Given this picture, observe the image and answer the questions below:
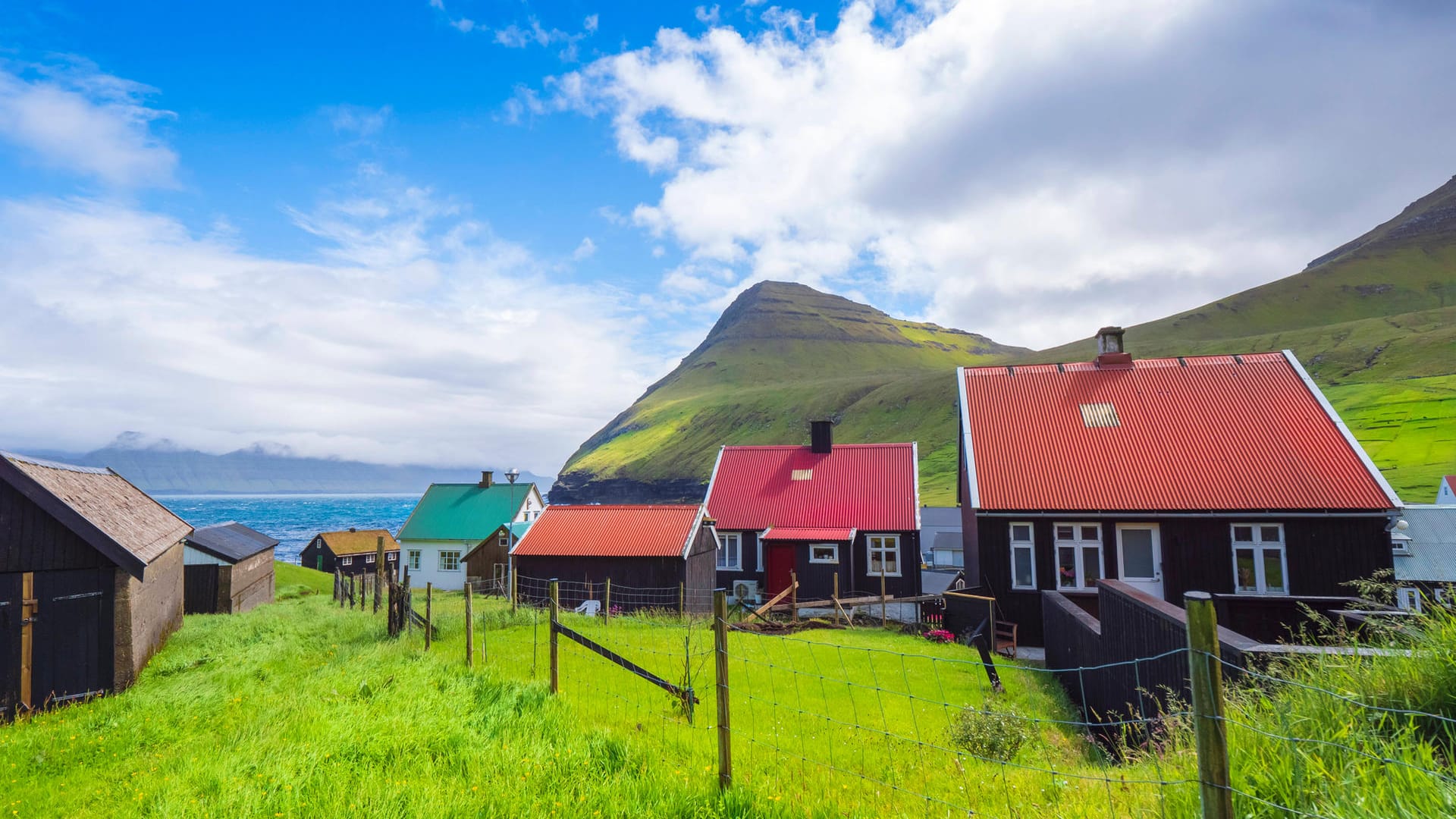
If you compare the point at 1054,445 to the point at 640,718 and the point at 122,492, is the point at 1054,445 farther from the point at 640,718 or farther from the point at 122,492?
the point at 122,492

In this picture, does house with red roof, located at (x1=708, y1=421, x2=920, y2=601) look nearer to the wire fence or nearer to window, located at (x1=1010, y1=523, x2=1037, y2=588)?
window, located at (x1=1010, y1=523, x2=1037, y2=588)

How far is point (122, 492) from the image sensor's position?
17.6 meters

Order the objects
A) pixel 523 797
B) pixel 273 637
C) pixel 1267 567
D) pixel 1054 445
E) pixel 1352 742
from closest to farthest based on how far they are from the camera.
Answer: pixel 1352 742
pixel 523 797
pixel 273 637
pixel 1267 567
pixel 1054 445

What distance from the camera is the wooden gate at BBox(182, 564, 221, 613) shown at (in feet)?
84.0

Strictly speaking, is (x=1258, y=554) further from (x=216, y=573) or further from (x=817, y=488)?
(x=216, y=573)

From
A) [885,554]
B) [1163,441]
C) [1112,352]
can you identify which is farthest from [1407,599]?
[885,554]

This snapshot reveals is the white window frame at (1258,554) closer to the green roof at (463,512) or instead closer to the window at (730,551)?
the window at (730,551)

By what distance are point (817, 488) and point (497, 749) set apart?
27664 millimetres

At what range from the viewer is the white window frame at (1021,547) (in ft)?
65.6

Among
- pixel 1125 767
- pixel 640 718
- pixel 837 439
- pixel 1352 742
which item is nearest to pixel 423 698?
pixel 640 718

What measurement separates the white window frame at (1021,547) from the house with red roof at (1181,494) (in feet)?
0.11

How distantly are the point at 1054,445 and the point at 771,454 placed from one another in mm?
17200

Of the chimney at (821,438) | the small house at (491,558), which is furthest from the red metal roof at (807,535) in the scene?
the small house at (491,558)

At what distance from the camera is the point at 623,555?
2703 centimetres
